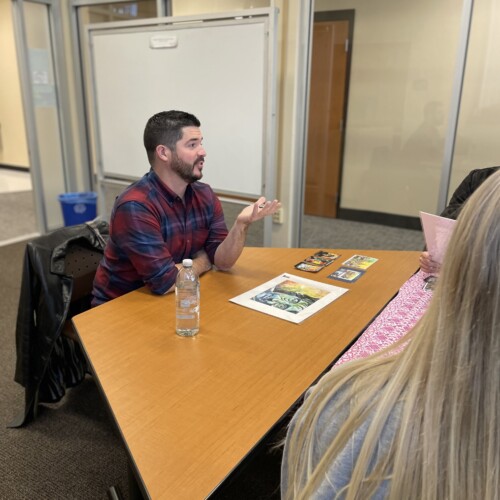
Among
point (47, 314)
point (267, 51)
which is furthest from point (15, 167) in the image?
point (47, 314)

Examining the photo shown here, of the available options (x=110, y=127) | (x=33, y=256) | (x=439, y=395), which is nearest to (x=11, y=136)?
(x=110, y=127)

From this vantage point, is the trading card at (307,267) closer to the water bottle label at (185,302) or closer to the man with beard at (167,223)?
the man with beard at (167,223)

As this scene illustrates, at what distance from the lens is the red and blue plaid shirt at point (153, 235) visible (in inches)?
65.2

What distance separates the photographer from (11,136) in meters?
7.86

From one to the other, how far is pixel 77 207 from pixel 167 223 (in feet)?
9.66

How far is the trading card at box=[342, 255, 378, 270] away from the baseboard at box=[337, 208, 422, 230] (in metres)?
1.82

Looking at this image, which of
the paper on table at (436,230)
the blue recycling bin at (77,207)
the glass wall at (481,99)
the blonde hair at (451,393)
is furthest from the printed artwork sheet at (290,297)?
the blue recycling bin at (77,207)

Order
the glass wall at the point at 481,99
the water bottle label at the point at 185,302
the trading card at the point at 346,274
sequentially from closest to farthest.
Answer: the water bottle label at the point at 185,302, the trading card at the point at 346,274, the glass wall at the point at 481,99

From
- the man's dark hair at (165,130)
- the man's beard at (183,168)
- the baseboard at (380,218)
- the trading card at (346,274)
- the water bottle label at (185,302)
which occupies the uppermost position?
the man's dark hair at (165,130)

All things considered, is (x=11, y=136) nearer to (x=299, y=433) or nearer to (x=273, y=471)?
(x=273, y=471)

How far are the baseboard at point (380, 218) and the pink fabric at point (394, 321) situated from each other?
207 cm

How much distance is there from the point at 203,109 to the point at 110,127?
107cm

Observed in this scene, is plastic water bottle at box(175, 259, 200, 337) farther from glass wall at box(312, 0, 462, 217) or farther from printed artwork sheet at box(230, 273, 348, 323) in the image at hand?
glass wall at box(312, 0, 462, 217)

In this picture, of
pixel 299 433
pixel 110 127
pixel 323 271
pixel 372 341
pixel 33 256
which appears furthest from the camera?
pixel 110 127
